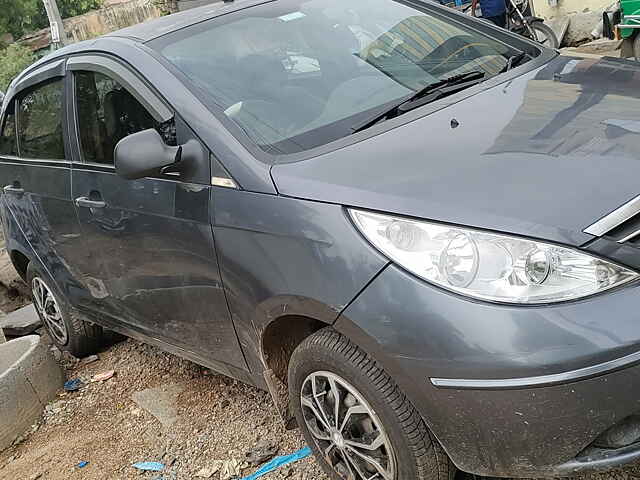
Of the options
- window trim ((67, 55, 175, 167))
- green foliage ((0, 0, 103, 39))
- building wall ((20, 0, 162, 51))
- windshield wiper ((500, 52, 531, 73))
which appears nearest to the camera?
window trim ((67, 55, 175, 167))

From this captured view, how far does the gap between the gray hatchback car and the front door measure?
13 mm

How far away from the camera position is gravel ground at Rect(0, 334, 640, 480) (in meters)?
3.27

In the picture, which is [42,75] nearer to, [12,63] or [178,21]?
[178,21]

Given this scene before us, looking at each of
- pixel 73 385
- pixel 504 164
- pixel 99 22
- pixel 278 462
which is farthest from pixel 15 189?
pixel 99 22

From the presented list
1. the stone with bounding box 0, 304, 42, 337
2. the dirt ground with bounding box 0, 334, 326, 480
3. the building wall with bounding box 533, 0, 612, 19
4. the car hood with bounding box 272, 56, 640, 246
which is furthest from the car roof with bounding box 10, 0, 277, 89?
the building wall with bounding box 533, 0, 612, 19

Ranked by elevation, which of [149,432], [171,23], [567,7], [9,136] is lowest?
[149,432]

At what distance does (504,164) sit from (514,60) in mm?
1257

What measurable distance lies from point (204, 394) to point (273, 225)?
1718 millimetres

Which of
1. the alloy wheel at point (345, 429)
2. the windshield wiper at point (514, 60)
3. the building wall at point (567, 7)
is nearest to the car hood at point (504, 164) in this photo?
the windshield wiper at point (514, 60)

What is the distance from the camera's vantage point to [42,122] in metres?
3.98

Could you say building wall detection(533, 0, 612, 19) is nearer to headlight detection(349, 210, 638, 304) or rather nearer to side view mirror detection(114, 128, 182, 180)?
side view mirror detection(114, 128, 182, 180)

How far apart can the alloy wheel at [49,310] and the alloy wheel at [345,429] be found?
8.15ft

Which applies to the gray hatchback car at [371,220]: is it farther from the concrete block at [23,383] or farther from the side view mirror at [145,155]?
the concrete block at [23,383]

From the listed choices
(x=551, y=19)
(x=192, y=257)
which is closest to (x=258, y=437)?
(x=192, y=257)
